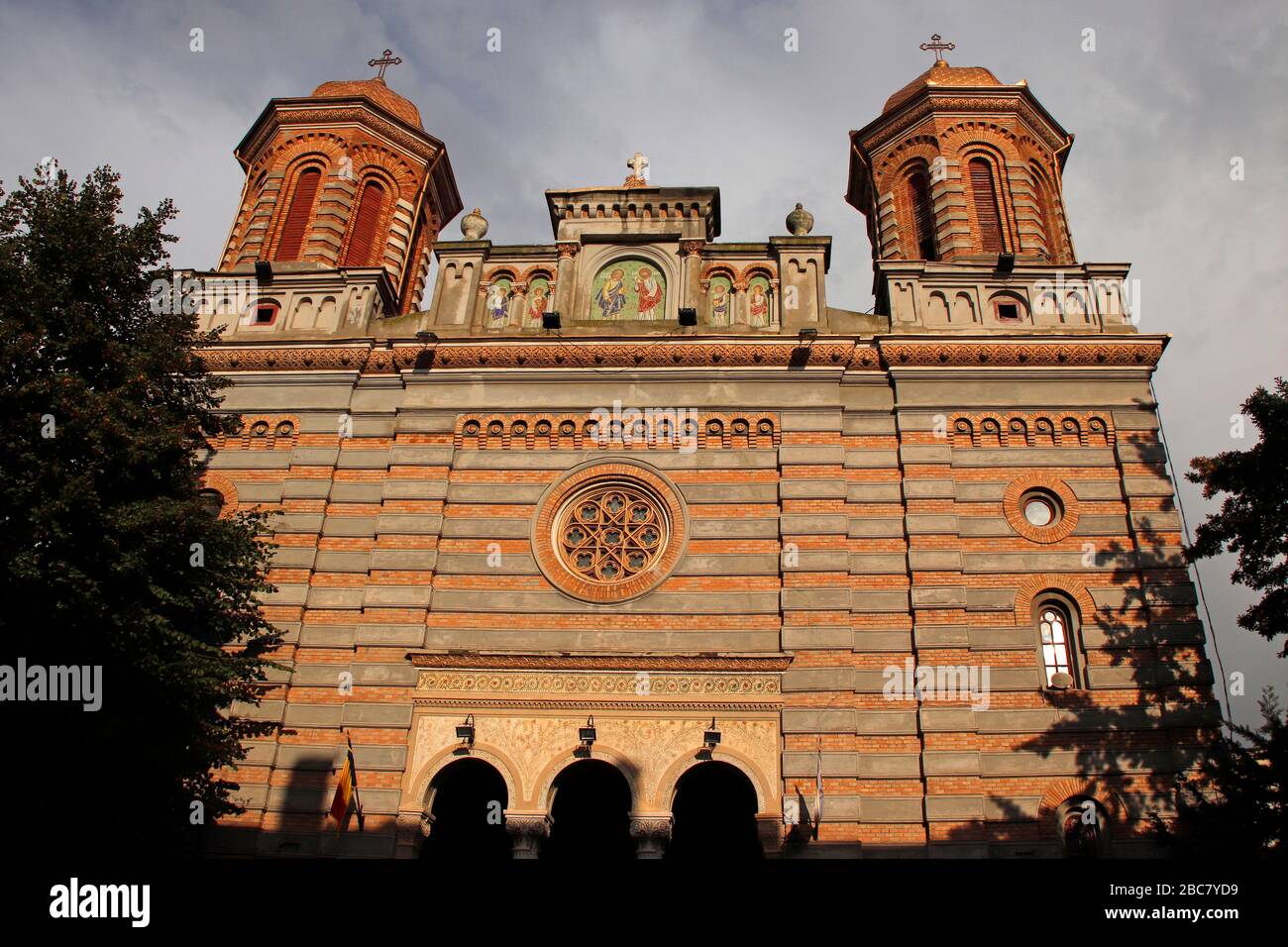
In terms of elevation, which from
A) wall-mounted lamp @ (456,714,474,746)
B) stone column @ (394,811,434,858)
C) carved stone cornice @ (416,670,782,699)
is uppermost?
carved stone cornice @ (416,670,782,699)

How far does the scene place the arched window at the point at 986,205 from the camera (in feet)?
77.3

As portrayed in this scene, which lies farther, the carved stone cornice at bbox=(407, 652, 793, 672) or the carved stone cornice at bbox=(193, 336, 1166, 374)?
the carved stone cornice at bbox=(193, 336, 1166, 374)

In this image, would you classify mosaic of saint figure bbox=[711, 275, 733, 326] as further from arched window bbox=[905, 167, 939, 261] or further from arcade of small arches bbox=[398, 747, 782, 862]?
arcade of small arches bbox=[398, 747, 782, 862]

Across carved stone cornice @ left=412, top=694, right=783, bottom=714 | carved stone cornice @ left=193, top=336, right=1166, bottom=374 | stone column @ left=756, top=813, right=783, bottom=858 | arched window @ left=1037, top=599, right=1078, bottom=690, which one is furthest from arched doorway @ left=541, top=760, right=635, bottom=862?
carved stone cornice @ left=193, top=336, right=1166, bottom=374

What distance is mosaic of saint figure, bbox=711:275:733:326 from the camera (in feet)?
71.8

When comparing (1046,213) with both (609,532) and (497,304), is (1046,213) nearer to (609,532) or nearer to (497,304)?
(497,304)

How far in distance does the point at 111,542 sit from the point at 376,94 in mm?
17507

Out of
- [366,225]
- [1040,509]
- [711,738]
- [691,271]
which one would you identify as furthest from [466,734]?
[366,225]

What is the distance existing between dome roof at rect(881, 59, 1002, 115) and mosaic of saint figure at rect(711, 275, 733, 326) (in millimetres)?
7735

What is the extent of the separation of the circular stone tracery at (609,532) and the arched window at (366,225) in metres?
9.16

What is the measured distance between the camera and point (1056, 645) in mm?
18016
